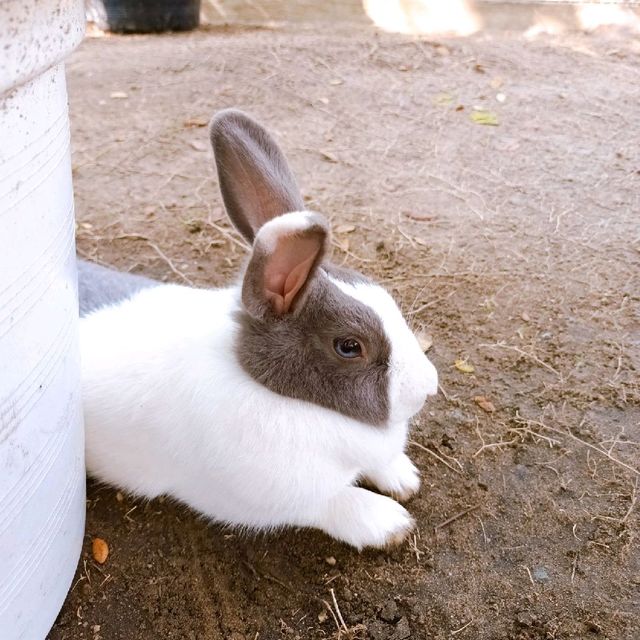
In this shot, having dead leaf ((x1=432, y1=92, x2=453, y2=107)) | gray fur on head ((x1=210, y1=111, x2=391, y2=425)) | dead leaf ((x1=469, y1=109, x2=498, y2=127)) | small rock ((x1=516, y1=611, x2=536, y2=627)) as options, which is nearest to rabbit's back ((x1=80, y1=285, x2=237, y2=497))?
gray fur on head ((x1=210, y1=111, x2=391, y2=425))

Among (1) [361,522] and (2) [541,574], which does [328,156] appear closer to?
(1) [361,522]

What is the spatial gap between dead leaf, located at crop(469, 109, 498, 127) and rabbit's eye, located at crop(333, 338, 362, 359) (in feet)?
9.89

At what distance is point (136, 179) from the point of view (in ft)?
11.8

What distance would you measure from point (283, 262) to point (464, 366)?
1166 millimetres

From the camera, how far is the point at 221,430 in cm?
165

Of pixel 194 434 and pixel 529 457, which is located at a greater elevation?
pixel 194 434

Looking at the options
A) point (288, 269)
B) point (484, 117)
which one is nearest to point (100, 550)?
point (288, 269)

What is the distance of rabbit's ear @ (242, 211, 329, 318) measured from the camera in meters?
1.34

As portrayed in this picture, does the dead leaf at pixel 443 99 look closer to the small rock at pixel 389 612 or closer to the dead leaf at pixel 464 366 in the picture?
the dead leaf at pixel 464 366

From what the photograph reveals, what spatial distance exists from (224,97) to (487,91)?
1670 mm

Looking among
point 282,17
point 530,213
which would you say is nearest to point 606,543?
point 530,213

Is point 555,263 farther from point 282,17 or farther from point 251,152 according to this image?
point 282,17

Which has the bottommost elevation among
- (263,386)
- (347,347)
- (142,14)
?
(142,14)

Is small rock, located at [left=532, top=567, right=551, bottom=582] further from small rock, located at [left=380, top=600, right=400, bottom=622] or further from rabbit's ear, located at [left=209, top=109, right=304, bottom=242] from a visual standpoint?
rabbit's ear, located at [left=209, top=109, right=304, bottom=242]
